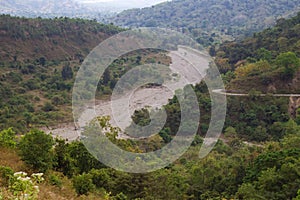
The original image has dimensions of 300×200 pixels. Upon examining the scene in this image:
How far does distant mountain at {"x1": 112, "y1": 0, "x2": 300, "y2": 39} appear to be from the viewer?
110125 millimetres

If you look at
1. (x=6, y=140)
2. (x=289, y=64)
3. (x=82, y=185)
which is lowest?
(x=82, y=185)

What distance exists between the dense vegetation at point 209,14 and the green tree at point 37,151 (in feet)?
298

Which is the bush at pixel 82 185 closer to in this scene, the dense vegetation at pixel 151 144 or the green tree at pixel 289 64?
the dense vegetation at pixel 151 144

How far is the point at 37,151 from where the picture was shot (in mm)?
9562

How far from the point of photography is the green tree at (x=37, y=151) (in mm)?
9398

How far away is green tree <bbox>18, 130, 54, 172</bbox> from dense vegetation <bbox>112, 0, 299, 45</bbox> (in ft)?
298

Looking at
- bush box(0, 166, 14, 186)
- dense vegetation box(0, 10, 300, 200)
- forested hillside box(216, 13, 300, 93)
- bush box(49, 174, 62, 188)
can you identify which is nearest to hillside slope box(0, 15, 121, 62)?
dense vegetation box(0, 10, 300, 200)

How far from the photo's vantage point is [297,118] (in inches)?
1029

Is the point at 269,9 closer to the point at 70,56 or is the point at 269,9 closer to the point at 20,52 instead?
the point at 70,56

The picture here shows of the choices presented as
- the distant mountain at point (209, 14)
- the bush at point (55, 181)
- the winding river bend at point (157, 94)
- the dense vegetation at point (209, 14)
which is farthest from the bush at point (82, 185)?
the distant mountain at point (209, 14)

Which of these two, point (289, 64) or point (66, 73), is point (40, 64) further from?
point (289, 64)

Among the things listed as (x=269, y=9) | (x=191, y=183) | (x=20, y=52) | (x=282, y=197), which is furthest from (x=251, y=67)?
(x=269, y=9)

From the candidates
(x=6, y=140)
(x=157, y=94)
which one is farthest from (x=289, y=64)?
(x=6, y=140)

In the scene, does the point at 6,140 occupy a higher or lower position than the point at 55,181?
higher
